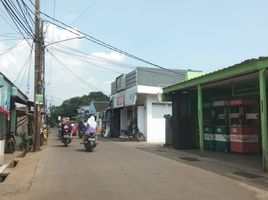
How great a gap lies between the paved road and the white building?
17.5 meters

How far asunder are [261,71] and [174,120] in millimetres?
10978

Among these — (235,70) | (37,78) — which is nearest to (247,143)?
(235,70)

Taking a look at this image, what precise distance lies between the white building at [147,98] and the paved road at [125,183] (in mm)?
17484

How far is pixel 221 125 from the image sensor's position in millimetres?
21859

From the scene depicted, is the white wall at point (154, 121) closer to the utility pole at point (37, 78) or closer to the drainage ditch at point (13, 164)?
the utility pole at point (37, 78)

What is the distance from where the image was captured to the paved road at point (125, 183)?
10.4 m

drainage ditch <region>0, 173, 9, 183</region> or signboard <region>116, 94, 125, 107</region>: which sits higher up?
signboard <region>116, 94, 125, 107</region>

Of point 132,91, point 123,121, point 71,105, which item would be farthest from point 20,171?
point 71,105

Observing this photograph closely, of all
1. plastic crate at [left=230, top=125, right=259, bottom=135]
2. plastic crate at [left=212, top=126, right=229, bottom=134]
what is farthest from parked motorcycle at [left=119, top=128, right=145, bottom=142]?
plastic crate at [left=230, top=125, right=259, bottom=135]

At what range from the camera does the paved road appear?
10406 millimetres

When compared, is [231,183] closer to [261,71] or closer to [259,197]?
[259,197]

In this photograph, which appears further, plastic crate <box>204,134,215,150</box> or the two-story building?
plastic crate <box>204,134,215,150</box>

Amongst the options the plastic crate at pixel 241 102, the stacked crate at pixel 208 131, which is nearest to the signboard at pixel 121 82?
the stacked crate at pixel 208 131

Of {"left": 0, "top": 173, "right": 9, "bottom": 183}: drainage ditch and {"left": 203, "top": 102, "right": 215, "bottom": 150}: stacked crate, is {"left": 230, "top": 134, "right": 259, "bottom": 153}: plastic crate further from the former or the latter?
{"left": 0, "top": 173, "right": 9, "bottom": 183}: drainage ditch
